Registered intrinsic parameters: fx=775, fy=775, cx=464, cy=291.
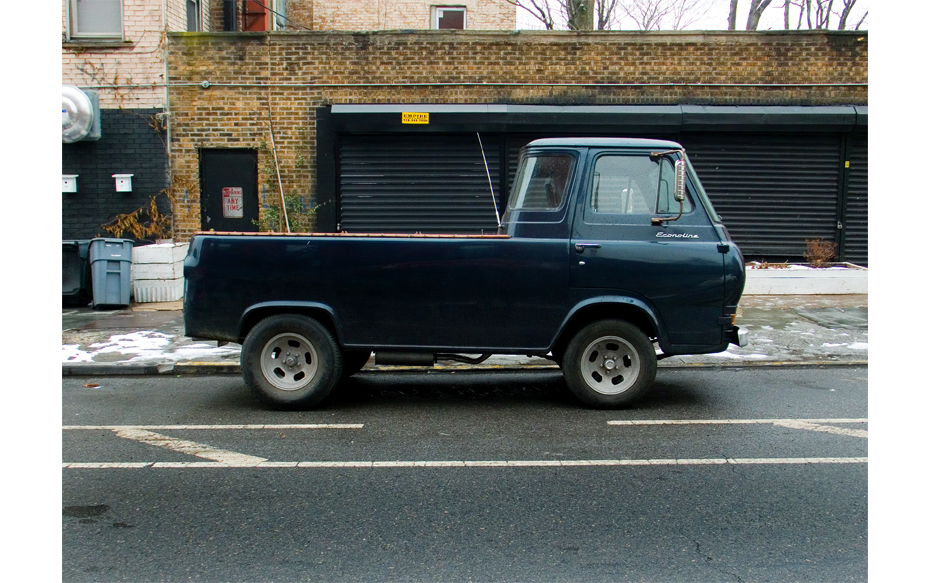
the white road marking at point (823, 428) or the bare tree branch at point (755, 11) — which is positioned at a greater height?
the bare tree branch at point (755, 11)

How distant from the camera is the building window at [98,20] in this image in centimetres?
1391

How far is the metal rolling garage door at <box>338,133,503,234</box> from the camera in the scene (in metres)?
13.9

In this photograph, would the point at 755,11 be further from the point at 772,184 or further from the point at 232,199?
the point at 232,199

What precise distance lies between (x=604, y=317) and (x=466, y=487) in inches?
98.0

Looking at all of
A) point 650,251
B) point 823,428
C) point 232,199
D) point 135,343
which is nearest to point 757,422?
point 823,428

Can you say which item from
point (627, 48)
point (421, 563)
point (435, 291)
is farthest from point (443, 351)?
point (627, 48)

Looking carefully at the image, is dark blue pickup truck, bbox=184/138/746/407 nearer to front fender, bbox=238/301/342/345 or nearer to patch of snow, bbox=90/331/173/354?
front fender, bbox=238/301/342/345

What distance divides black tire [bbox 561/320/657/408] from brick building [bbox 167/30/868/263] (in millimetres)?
7584

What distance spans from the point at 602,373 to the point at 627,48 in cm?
884

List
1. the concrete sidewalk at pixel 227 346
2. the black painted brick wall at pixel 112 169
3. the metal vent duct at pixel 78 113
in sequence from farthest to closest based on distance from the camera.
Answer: the black painted brick wall at pixel 112 169, the metal vent duct at pixel 78 113, the concrete sidewalk at pixel 227 346

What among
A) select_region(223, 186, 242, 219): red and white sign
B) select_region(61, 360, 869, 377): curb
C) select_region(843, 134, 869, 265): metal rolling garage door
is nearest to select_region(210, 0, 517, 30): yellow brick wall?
select_region(223, 186, 242, 219): red and white sign

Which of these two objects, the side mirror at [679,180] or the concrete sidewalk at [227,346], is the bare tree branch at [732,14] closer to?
the concrete sidewalk at [227,346]

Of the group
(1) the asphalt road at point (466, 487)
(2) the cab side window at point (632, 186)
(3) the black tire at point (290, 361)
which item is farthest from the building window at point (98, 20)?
(2) the cab side window at point (632, 186)

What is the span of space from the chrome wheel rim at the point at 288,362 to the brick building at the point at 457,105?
737 cm
